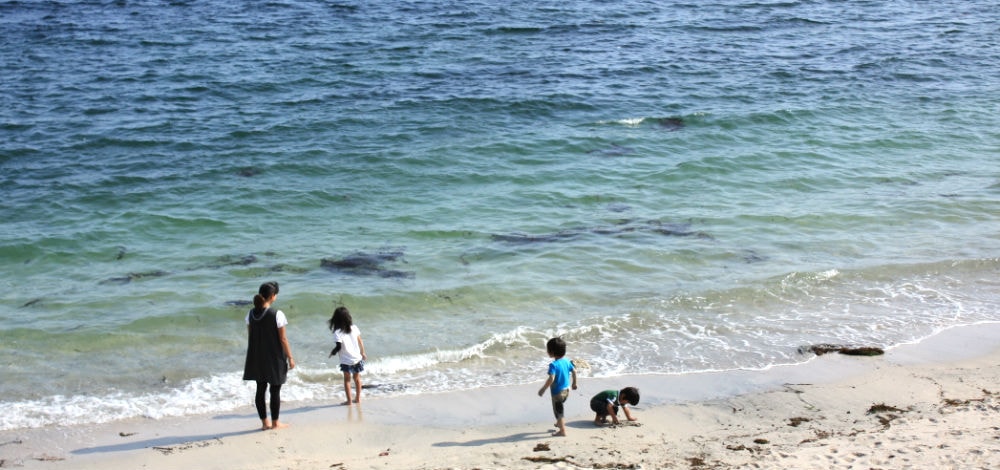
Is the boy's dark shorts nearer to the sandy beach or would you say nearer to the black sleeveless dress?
the sandy beach

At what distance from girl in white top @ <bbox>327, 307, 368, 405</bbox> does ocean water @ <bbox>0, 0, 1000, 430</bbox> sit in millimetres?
487

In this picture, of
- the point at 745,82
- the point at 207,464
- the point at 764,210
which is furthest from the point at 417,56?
the point at 207,464

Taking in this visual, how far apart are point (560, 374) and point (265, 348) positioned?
2751 mm

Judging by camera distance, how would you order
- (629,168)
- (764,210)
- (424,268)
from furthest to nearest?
(629,168) < (764,210) < (424,268)

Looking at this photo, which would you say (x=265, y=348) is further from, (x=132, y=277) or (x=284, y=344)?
(x=132, y=277)

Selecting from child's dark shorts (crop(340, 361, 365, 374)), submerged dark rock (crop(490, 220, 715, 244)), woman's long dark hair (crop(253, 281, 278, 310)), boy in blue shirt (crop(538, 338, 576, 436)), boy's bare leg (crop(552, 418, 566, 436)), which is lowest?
boy's bare leg (crop(552, 418, 566, 436))

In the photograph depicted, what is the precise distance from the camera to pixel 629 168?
715 inches

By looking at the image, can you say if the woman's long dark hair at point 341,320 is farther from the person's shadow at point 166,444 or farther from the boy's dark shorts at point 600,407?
the boy's dark shorts at point 600,407

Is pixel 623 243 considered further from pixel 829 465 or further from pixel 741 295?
pixel 829 465

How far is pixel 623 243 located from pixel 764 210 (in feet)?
10.7

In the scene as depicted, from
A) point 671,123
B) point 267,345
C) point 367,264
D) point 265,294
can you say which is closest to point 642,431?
point 267,345

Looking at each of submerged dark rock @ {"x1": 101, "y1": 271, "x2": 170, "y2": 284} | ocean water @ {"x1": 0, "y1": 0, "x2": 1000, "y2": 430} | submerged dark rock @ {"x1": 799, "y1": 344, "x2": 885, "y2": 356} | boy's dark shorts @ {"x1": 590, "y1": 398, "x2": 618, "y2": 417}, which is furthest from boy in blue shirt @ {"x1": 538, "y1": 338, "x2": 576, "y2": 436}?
submerged dark rock @ {"x1": 101, "y1": 271, "x2": 170, "y2": 284}

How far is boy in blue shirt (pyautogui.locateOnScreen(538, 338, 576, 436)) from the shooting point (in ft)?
27.9

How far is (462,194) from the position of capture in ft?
55.0
